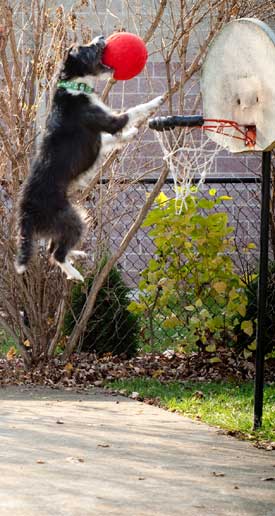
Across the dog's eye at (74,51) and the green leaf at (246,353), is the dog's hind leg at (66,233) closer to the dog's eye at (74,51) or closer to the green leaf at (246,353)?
the dog's eye at (74,51)

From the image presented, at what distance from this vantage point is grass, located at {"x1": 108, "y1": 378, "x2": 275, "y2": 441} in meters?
6.54

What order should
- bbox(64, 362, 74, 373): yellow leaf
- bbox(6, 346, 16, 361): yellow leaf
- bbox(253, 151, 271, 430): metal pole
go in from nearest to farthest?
bbox(253, 151, 271, 430): metal pole
bbox(64, 362, 74, 373): yellow leaf
bbox(6, 346, 16, 361): yellow leaf

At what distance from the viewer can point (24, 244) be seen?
2.72 m

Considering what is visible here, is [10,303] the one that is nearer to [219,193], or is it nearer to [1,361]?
[1,361]

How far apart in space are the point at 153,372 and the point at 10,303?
52.5 inches

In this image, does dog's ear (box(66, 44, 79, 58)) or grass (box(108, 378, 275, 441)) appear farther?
grass (box(108, 378, 275, 441))

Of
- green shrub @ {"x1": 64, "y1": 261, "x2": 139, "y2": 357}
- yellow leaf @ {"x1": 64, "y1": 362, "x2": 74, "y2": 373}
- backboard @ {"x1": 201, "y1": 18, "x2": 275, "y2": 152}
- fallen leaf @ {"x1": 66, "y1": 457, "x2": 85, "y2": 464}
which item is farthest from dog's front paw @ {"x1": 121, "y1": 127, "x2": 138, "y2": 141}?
green shrub @ {"x1": 64, "y1": 261, "x2": 139, "y2": 357}

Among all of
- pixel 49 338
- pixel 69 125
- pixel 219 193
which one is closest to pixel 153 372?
pixel 49 338

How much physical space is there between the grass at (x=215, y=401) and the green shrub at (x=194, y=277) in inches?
25.6

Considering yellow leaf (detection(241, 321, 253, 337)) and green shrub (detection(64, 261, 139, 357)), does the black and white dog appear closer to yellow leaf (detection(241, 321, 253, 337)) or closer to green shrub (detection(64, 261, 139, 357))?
yellow leaf (detection(241, 321, 253, 337))

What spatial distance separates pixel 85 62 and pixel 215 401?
191 inches

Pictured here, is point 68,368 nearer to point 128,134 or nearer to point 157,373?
point 157,373

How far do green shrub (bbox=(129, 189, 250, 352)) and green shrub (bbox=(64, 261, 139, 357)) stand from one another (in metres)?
0.21

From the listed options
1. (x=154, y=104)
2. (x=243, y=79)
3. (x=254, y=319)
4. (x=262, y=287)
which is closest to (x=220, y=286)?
(x=254, y=319)
